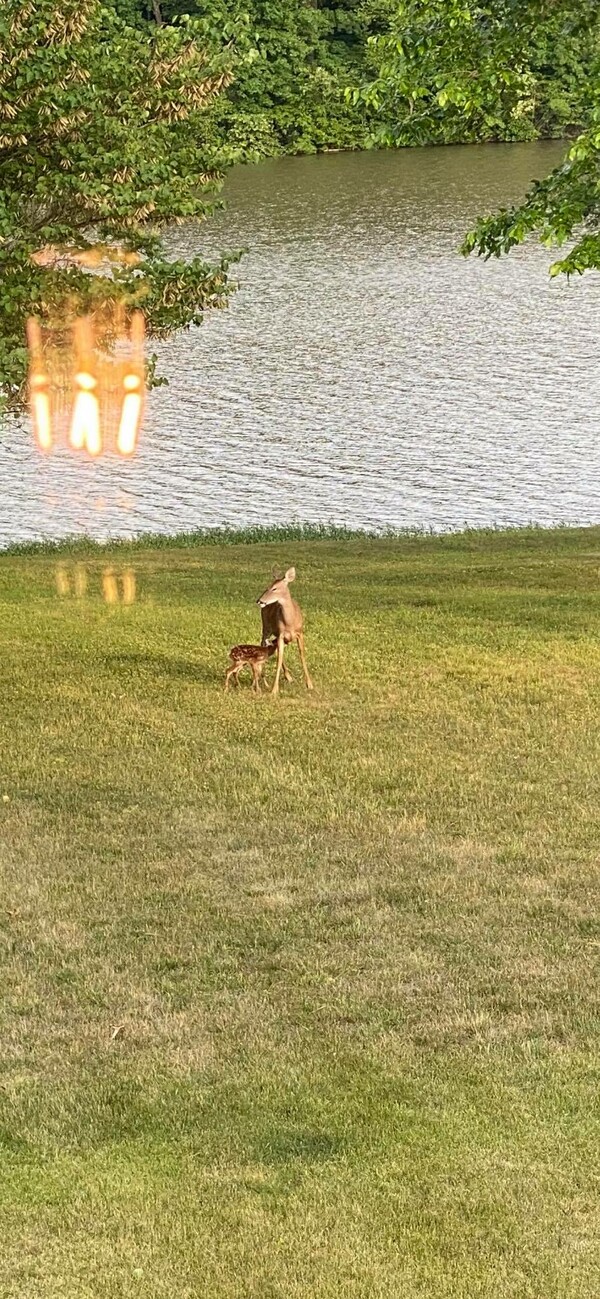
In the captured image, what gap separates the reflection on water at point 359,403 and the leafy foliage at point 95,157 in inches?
502

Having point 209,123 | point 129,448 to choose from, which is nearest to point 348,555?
point 209,123

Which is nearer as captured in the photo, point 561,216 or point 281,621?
point 281,621

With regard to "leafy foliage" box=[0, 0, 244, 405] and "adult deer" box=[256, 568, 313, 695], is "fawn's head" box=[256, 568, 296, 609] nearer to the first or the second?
"adult deer" box=[256, 568, 313, 695]

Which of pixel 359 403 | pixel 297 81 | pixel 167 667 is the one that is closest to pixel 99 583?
pixel 167 667

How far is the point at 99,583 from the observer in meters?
22.0

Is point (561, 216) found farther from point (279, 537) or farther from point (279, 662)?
point (279, 537)

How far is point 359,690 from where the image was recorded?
15.3m

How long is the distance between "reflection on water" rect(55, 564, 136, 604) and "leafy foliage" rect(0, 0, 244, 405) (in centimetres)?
317

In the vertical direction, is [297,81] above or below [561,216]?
above

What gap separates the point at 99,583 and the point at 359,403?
20426mm

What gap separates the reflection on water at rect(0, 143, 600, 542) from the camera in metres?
32.8

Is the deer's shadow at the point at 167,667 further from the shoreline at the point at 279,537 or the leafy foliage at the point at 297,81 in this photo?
the leafy foliage at the point at 297,81

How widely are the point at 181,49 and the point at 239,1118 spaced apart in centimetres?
1350

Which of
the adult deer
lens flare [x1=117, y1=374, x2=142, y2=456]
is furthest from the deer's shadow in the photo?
lens flare [x1=117, y1=374, x2=142, y2=456]
